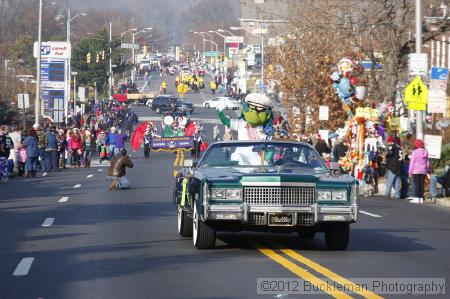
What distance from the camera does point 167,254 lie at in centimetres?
1606

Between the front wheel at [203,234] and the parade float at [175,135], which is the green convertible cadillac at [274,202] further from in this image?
the parade float at [175,135]

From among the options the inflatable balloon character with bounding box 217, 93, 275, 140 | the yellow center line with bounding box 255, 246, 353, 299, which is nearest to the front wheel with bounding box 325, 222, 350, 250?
the yellow center line with bounding box 255, 246, 353, 299

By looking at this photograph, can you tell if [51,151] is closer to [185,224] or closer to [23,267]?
[185,224]

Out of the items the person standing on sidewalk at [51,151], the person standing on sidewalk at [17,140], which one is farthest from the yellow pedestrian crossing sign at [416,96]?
the person standing on sidewalk at [51,151]

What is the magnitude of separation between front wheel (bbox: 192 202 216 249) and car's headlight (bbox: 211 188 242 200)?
1.58 ft

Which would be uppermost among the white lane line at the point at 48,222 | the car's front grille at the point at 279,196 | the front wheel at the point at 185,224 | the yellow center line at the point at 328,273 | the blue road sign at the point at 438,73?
the blue road sign at the point at 438,73

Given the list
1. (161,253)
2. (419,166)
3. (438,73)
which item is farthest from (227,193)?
(438,73)

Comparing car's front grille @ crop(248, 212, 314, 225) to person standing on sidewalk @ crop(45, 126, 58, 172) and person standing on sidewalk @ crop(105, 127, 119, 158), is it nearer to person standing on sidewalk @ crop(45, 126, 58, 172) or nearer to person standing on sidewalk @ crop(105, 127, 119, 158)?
person standing on sidewalk @ crop(45, 126, 58, 172)

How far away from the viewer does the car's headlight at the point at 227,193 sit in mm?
15891

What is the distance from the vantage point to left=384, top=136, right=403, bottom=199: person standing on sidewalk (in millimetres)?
31766

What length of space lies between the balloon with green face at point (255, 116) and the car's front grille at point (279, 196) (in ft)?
21.5

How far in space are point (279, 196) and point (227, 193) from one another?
27.5 inches

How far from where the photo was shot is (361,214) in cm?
2516

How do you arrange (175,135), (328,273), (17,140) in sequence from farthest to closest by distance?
1. (175,135)
2. (17,140)
3. (328,273)
